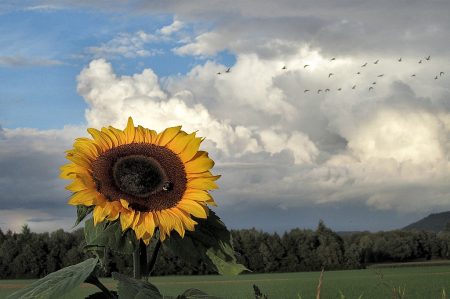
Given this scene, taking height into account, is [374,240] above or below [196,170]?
above

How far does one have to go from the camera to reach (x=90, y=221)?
206 centimetres

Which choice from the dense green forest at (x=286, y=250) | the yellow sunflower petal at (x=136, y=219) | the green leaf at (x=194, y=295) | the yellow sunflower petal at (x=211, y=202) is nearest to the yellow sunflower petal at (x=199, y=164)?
the yellow sunflower petal at (x=211, y=202)

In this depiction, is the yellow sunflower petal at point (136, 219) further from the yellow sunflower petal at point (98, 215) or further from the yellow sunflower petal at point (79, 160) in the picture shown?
the yellow sunflower petal at point (79, 160)

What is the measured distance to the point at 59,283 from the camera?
1.95 meters

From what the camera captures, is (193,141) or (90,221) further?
(193,141)

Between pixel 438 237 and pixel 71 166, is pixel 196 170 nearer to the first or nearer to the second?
pixel 71 166

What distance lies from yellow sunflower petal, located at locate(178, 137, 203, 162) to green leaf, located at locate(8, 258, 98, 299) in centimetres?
43

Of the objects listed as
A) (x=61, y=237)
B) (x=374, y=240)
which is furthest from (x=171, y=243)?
(x=374, y=240)

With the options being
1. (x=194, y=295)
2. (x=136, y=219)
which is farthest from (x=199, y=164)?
(x=194, y=295)

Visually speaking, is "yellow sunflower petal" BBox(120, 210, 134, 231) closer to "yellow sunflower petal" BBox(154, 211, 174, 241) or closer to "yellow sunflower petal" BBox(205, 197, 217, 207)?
"yellow sunflower petal" BBox(154, 211, 174, 241)

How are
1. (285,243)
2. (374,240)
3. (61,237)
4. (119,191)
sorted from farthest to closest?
(374,240), (285,243), (61,237), (119,191)

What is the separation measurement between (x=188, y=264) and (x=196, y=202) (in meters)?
0.19

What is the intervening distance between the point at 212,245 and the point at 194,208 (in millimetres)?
150

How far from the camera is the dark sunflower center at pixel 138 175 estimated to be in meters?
2.04
